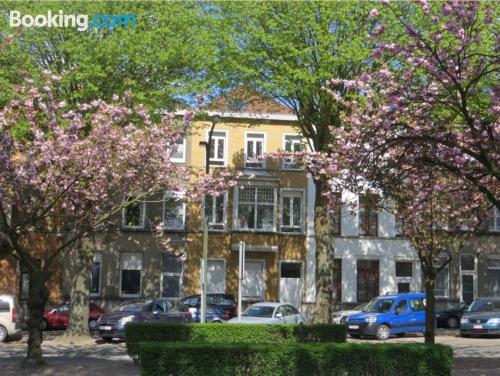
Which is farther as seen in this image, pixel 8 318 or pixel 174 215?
pixel 174 215

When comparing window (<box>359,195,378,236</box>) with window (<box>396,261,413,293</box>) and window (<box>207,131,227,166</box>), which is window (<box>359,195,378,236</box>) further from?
window (<box>207,131,227,166</box>)

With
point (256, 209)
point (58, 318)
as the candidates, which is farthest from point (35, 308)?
point (256, 209)

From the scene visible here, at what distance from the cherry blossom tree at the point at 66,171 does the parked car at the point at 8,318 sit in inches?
347

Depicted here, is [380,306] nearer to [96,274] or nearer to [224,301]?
[224,301]

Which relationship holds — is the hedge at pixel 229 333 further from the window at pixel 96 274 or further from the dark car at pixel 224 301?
the window at pixel 96 274

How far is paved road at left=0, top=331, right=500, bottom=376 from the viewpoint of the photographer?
14.6 meters

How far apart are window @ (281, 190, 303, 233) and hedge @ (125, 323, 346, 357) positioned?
20189 mm

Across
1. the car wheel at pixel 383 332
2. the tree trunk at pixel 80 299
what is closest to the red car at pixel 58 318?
the tree trunk at pixel 80 299

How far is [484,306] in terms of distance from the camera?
28.8 metres

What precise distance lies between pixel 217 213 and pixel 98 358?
1966 centimetres

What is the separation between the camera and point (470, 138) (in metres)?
11.3

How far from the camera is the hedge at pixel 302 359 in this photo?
Result: 34.8 feet

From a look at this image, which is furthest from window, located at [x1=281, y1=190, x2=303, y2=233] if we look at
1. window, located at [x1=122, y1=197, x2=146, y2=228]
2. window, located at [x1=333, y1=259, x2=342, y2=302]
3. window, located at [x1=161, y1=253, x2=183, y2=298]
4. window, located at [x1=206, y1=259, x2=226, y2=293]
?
window, located at [x1=122, y1=197, x2=146, y2=228]

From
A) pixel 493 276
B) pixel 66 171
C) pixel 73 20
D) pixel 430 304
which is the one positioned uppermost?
pixel 73 20
